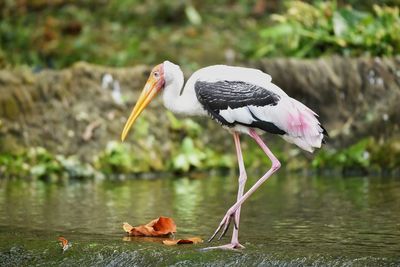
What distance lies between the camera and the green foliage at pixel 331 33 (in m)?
14.2

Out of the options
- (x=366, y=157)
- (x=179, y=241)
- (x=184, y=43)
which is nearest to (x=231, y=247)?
(x=179, y=241)

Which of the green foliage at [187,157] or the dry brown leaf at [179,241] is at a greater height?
the green foliage at [187,157]

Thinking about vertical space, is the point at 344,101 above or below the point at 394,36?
below

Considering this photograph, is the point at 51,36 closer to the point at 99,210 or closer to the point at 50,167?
the point at 50,167

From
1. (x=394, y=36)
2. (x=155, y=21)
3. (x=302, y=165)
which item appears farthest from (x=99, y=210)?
(x=155, y=21)

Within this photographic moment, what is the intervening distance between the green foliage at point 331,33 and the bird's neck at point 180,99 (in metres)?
7.36

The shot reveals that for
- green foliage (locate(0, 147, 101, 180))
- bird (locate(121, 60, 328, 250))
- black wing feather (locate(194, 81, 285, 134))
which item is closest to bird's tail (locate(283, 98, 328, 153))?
bird (locate(121, 60, 328, 250))

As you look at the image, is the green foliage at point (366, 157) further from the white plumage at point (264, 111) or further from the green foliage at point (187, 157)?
the white plumage at point (264, 111)

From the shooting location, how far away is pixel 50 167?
13.1 metres

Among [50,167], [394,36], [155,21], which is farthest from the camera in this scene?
[155,21]

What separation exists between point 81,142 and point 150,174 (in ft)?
3.75

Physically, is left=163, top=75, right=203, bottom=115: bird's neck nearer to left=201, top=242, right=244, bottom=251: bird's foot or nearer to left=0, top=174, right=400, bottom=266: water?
left=0, top=174, right=400, bottom=266: water

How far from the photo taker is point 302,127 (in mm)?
7000

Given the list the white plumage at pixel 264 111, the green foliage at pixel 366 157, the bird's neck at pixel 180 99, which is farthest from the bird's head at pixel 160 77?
the green foliage at pixel 366 157
